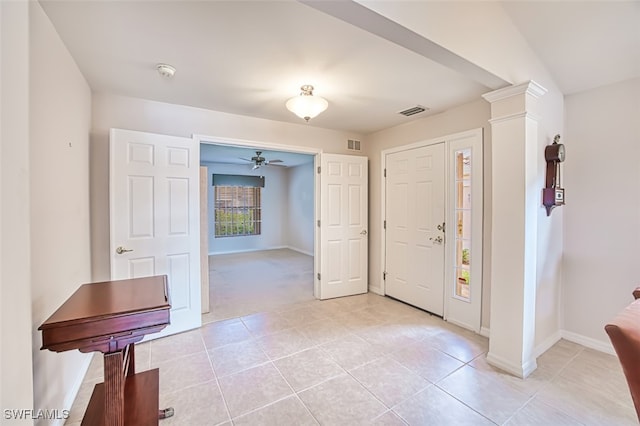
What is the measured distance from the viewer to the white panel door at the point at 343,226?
155 inches

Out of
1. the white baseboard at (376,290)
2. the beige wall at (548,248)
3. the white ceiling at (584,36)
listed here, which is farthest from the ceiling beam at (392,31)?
the white baseboard at (376,290)

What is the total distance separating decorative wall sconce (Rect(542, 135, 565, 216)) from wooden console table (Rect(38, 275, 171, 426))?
9.53 feet

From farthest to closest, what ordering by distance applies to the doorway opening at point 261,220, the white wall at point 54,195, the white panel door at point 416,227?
the doorway opening at point 261,220
the white panel door at point 416,227
the white wall at point 54,195

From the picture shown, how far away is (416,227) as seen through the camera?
3.57 meters

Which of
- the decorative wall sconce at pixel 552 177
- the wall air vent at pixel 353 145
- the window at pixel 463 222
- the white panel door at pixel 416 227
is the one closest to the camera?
the decorative wall sconce at pixel 552 177

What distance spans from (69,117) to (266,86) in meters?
1.50

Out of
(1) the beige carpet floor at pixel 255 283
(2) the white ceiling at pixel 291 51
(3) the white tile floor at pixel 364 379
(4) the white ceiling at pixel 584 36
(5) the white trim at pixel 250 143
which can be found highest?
(4) the white ceiling at pixel 584 36

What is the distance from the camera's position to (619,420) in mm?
1690

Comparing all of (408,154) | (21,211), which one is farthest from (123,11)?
(408,154)

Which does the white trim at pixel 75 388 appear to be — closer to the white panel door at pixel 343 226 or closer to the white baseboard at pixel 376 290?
the white panel door at pixel 343 226

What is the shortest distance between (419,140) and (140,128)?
3187 mm

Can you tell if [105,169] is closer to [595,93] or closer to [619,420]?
[619,420]

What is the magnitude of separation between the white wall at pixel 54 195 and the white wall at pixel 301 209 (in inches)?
219

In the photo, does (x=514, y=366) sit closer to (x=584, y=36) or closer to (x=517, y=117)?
(x=517, y=117)
